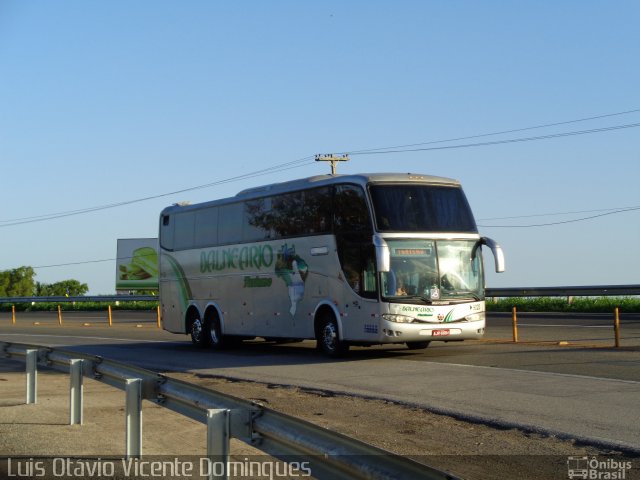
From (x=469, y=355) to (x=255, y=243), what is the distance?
20.6 feet

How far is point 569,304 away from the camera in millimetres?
38750

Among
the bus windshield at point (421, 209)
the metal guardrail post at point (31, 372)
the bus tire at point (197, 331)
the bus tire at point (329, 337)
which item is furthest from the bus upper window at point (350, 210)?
the metal guardrail post at point (31, 372)

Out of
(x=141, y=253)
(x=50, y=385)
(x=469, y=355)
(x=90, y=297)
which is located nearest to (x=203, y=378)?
(x=50, y=385)

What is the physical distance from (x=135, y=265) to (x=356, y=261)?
195 ft

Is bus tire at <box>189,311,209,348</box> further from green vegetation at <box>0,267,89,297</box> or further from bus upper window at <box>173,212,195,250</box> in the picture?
green vegetation at <box>0,267,89,297</box>

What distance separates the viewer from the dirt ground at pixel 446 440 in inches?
342

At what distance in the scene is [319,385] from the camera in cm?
1577

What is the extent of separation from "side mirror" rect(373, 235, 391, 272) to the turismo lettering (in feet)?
14.8

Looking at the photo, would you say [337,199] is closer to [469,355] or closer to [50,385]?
[469,355]

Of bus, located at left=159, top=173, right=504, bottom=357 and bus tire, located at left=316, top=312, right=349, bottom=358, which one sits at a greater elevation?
bus, located at left=159, top=173, right=504, bottom=357

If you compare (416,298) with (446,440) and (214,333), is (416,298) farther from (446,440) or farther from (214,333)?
(446,440)

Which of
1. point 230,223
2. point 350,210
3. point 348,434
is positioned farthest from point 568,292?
point 348,434

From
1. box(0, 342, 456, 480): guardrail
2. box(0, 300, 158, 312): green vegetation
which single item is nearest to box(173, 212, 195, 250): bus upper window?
box(0, 342, 456, 480): guardrail

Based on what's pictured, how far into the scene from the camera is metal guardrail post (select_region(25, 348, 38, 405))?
492 inches
